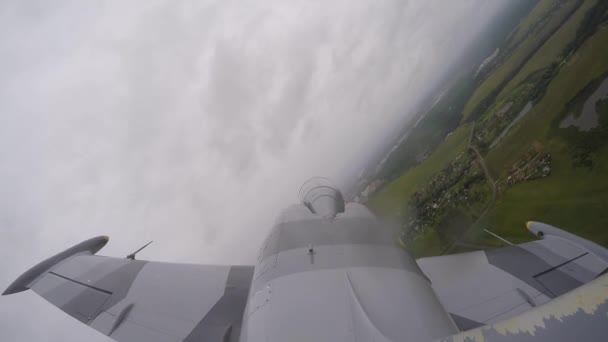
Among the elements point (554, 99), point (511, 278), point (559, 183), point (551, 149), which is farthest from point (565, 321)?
point (554, 99)

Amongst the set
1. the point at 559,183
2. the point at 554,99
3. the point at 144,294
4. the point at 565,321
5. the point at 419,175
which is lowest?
the point at 565,321

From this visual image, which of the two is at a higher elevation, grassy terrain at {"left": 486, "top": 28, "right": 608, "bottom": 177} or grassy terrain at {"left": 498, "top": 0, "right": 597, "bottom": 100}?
grassy terrain at {"left": 498, "top": 0, "right": 597, "bottom": 100}

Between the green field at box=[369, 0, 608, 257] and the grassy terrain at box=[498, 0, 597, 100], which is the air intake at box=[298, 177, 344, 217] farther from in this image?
the grassy terrain at box=[498, 0, 597, 100]

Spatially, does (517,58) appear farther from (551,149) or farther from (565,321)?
(565,321)

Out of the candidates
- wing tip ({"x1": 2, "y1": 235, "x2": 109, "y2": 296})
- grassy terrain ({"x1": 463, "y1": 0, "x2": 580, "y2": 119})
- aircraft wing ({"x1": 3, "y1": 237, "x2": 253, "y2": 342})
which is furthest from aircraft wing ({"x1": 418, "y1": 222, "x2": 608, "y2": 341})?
grassy terrain ({"x1": 463, "y1": 0, "x2": 580, "y2": 119})

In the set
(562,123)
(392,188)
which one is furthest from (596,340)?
(392,188)
